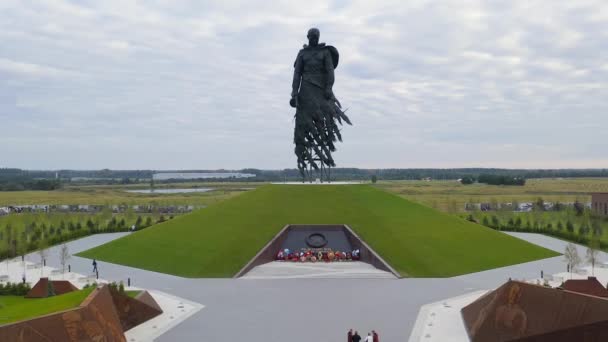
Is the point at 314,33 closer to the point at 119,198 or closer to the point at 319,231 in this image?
the point at 319,231

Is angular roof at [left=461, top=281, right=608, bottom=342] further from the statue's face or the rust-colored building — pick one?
the rust-colored building

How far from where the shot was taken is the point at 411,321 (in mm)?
22062

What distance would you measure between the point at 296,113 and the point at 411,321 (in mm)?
22761

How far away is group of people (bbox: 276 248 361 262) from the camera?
3409 centimetres

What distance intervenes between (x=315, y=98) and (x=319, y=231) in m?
10.4

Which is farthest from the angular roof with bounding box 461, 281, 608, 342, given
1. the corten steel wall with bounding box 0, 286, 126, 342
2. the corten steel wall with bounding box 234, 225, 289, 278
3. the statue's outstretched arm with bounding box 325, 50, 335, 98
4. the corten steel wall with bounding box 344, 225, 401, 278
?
the statue's outstretched arm with bounding box 325, 50, 335, 98

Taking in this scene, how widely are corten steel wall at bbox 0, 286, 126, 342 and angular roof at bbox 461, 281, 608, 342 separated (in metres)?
12.8

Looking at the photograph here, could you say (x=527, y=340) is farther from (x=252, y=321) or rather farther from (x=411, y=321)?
(x=252, y=321)

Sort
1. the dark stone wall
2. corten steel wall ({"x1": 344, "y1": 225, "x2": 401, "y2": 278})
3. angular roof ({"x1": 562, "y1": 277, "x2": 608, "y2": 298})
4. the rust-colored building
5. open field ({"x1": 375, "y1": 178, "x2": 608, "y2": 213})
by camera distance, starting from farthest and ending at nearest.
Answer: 1. open field ({"x1": 375, "y1": 178, "x2": 608, "y2": 213})
2. the rust-colored building
3. the dark stone wall
4. corten steel wall ({"x1": 344, "y1": 225, "x2": 401, "y2": 278})
5. angular roof ({"x1": 562, "y1": 277, "x2": 608, "y2": 298})

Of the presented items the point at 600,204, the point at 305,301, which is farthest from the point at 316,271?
the point at 600,204

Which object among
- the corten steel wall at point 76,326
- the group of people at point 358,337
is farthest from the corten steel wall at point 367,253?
the corten steel wall at point 76,326

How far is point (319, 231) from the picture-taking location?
3628 centimetres

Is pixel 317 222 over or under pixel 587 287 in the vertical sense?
over

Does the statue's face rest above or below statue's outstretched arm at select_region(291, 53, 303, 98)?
above
